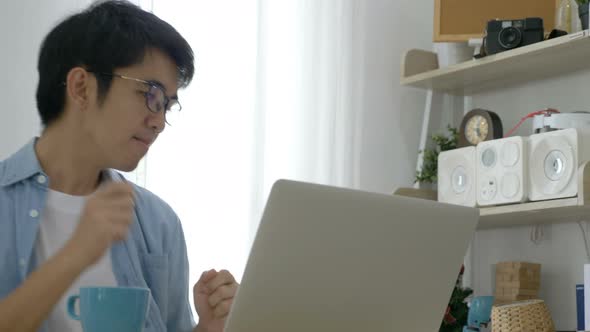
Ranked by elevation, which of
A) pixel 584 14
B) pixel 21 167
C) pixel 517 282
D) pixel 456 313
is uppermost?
pixel 584 14

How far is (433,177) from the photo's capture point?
10.2ft

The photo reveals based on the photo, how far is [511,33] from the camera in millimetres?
2811

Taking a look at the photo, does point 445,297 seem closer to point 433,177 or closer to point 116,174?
point 116,174

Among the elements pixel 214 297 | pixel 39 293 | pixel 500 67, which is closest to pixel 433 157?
pixel 500 67

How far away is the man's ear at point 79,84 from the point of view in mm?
1553

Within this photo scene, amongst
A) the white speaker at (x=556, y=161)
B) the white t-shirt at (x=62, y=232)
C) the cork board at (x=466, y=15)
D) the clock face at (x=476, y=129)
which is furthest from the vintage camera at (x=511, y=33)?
the white t-shirt at (x=62, y=232)

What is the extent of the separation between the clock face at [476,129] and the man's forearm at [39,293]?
1.98 m

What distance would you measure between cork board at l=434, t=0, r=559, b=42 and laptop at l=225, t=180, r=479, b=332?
174 centimetres

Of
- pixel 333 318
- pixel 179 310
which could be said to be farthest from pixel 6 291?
pixel 333 318

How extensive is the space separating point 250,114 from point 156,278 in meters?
1.36

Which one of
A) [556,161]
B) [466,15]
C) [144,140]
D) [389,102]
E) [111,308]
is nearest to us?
[111,308]

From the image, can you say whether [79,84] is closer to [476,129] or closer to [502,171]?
[502,171]

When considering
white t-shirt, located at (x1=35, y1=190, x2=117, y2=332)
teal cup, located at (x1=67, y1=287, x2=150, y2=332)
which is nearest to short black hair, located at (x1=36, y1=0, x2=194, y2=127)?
white t-shirt, located at (x1=35, y1=190, x2=117, y2=332)

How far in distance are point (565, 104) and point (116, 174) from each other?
1.75 metres
